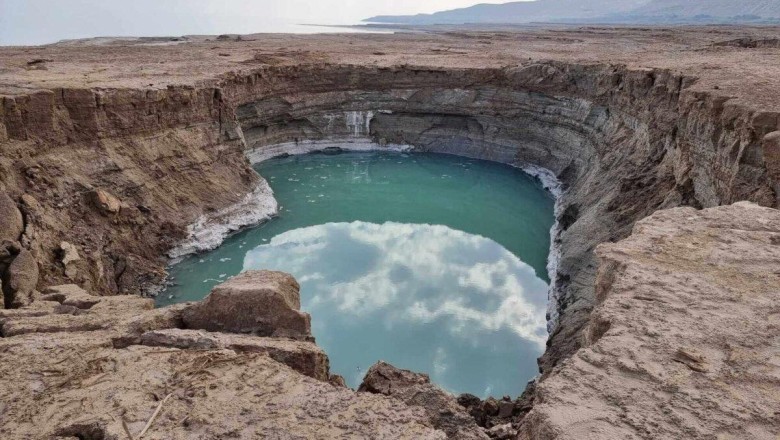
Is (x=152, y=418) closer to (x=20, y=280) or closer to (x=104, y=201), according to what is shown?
(x=20, y=280)

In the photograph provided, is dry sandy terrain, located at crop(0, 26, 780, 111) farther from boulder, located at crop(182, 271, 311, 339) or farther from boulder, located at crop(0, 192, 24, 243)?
boulder, located at crop(182, 271, 311, 339)

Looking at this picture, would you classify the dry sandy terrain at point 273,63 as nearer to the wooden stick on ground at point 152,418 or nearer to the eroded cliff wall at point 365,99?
the eroded cliff wall at point 365,99

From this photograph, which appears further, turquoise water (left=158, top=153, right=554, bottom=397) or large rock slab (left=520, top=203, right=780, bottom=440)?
turquoise water (left=158, top=153, right=554, bottom=397)

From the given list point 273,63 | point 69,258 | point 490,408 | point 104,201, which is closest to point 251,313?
point 490,408

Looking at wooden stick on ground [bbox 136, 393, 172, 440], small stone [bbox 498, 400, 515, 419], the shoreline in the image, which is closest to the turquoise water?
the shoreline

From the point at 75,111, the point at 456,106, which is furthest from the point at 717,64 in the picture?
the point at 75,111
